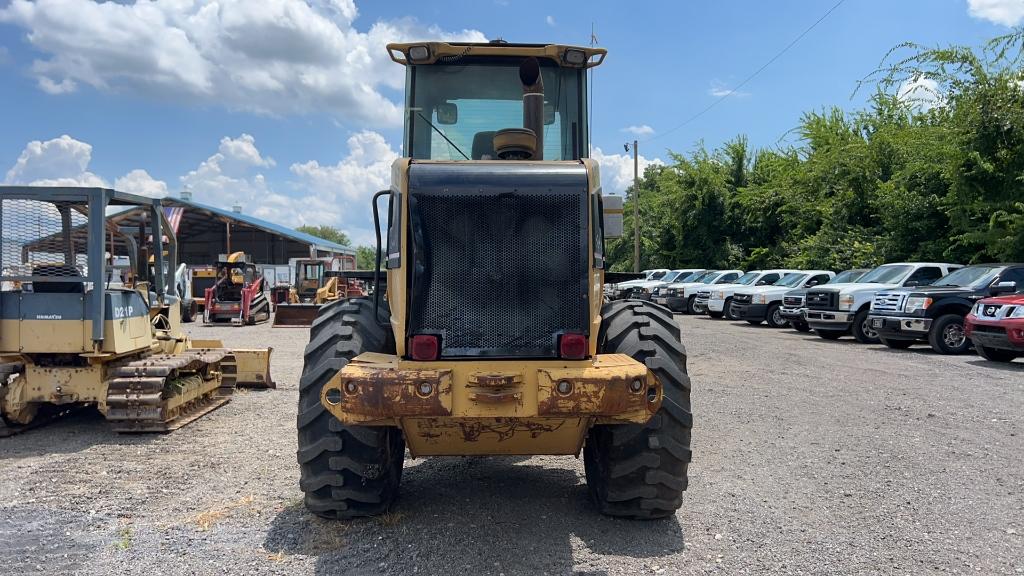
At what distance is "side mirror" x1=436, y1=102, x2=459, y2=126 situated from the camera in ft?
18.0

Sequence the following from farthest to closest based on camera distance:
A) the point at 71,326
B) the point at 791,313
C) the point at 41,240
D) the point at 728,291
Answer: the point at 728,291, the point at 791,313, the point at 41,240, the point at 71,326

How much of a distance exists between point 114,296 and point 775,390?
7766 mm

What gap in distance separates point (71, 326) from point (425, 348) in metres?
4.86

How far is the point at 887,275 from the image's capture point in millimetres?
17672

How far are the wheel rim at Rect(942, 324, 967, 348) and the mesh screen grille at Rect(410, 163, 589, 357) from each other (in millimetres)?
12932

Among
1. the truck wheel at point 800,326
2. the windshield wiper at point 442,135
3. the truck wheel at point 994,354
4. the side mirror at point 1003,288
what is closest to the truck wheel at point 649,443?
the windshield wiper at point 442,135

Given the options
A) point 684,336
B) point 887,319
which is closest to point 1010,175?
point 887,319

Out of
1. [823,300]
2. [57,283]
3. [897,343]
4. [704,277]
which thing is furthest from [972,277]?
[57,283]

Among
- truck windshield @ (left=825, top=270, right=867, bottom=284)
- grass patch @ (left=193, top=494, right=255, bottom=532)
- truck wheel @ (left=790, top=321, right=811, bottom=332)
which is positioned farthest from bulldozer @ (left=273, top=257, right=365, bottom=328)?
grass patch @ (left=193, top=494, right=255, bottom=532)

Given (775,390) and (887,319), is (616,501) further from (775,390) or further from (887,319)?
(887,319)

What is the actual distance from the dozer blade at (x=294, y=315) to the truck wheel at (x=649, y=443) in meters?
18.2

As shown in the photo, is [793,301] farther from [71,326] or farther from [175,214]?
[175,214]

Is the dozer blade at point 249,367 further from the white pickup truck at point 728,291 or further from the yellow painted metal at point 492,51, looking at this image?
the white pickup truck at point 728,291

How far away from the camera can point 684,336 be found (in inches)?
703
